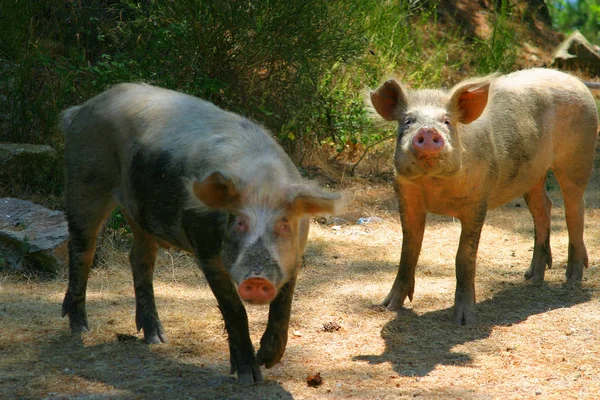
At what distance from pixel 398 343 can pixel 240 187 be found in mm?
1728

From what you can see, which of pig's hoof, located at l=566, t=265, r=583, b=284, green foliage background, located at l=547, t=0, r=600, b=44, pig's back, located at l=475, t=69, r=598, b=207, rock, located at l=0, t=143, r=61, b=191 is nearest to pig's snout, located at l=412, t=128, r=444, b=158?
pig's back, located at l=475, t=69, r=598, b=207

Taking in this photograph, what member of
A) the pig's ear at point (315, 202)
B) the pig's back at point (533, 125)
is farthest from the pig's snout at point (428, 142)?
the pig's ear at point (315, 202)

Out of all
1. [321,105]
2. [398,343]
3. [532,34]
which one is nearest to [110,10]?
[321,105]

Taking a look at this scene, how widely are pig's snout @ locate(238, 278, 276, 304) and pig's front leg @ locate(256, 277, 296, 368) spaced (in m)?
0.55

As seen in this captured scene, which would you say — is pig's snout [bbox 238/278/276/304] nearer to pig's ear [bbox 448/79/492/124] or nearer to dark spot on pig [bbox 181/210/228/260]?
dark spot on pig [bbox 181/210/228/260]

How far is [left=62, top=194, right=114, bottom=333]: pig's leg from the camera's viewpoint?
15.6 feet

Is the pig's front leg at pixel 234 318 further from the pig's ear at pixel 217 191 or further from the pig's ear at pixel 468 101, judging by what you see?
the pig's ear at pixel 468 101

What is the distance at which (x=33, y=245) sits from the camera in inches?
238

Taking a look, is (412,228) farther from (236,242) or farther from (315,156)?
(315,156)

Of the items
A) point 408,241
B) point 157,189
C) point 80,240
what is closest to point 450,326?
point 408,241

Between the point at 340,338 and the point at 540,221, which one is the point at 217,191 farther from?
the point at 540,221

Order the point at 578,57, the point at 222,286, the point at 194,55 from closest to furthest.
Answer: the point at 222,286, the point at 194,55, the point at 578,57

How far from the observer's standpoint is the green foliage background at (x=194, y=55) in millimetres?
7406

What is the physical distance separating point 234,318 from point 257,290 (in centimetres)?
65
